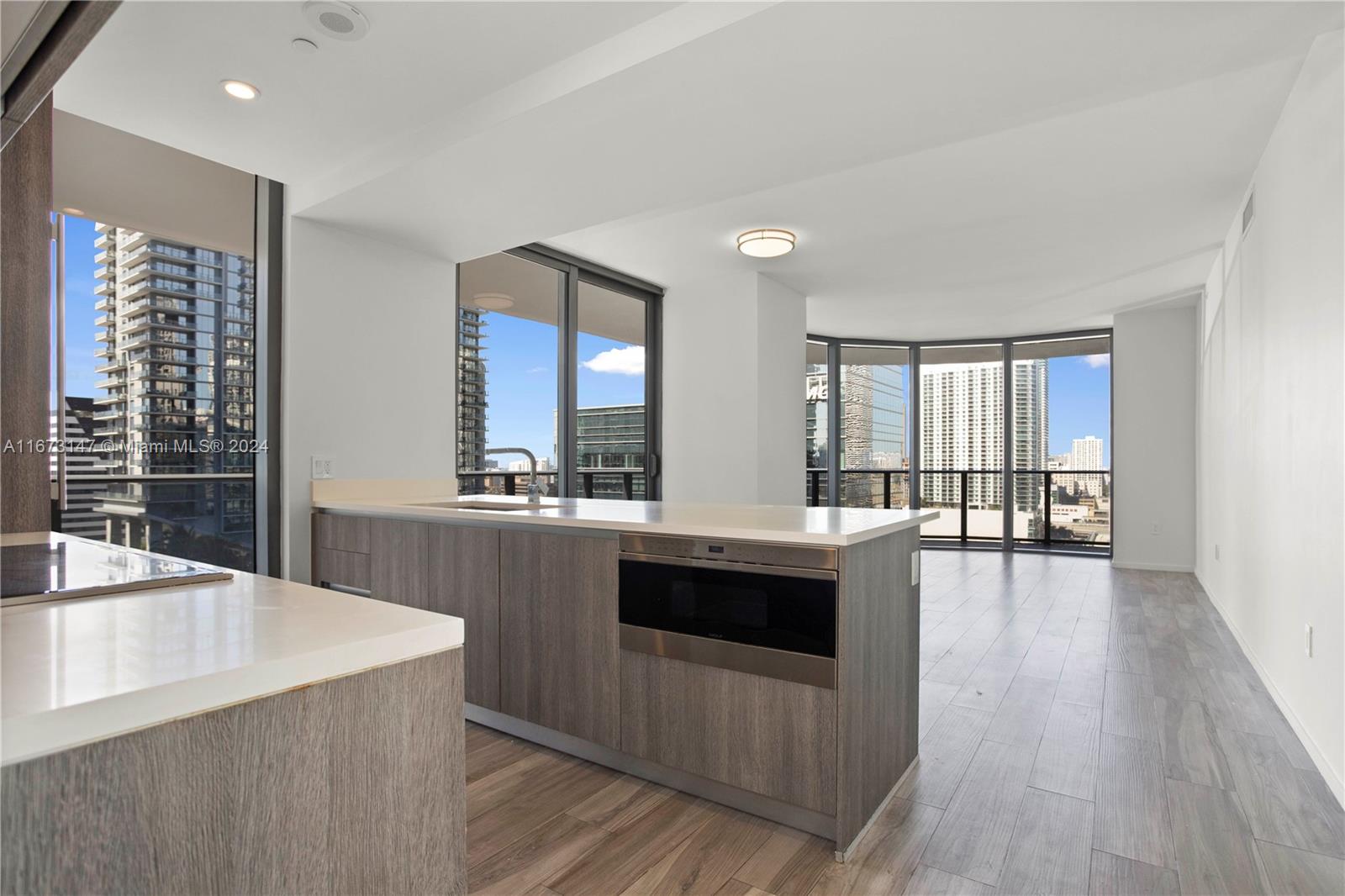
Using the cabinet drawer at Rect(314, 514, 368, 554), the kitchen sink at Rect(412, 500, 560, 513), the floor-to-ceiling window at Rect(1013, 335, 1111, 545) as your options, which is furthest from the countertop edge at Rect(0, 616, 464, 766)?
the floor-to-ceiling window at Rect(1013, 335, 1111, 545)

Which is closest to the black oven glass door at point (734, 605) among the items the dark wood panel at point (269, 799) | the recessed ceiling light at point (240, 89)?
the dark wood panel at point (269, 799)

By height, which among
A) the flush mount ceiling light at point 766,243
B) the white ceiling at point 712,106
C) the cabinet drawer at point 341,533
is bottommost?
the cabinet drawer at point 341,533

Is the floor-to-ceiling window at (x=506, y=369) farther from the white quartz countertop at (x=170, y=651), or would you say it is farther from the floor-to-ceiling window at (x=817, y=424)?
the floor-to-ceiling window at (x=817, y=424)

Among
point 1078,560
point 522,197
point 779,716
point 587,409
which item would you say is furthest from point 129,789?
point 1078,560

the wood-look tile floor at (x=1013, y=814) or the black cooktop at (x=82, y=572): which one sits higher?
the black cooktop at (x=82, y=572)

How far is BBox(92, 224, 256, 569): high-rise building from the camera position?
2684 millimetres

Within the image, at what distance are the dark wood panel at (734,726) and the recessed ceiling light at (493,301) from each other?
9.35ft

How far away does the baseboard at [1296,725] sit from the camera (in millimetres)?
2152

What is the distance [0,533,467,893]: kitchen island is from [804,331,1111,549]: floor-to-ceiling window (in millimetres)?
7174

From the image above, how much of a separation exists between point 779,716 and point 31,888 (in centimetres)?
161

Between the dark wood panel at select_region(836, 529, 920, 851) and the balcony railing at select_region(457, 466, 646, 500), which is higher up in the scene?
the balcony railing at select_region(457, 466, 646, 500)

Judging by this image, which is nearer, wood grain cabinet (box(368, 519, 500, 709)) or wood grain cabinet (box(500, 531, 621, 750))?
wood grain cabinet (box(500, 531, 621, 750))

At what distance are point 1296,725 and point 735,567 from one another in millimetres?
2435

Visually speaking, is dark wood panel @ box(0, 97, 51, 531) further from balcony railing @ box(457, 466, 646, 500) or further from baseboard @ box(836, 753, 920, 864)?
baseboard @ box(836, 753, 920, 864)
